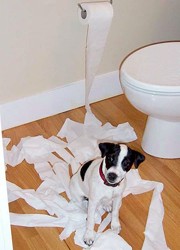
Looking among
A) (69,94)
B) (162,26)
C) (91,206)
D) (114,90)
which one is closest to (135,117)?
(114,90)

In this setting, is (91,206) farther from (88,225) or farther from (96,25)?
(96,25)

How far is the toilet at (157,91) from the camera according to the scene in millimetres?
1683

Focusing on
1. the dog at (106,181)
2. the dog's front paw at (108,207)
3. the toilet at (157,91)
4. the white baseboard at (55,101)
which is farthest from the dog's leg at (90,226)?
the white baseboard at (55,101)

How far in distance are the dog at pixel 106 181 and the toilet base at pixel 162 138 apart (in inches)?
15.9

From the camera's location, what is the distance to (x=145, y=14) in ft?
7.18

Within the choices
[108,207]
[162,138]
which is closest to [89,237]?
[108,207]

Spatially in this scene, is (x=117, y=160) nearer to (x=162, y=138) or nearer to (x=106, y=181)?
(x=106, y=181)

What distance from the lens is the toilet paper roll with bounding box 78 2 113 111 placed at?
1.88m

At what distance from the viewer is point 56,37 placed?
199 centimetres

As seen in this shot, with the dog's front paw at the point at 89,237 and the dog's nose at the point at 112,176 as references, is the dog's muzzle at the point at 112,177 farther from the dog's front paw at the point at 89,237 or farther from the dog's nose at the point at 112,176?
the dog's front paw at the point at 89,237

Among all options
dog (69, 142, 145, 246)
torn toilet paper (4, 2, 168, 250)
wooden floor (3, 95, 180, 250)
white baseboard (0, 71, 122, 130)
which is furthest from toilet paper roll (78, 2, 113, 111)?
dog (69, 142, 145, 246)

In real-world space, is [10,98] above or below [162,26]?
below

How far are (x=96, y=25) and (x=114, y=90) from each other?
53cm

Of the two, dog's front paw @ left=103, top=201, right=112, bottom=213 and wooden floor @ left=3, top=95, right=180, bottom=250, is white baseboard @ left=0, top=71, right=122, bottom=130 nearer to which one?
wooden floor @ left=3, top=95, right=180, bottom=250
